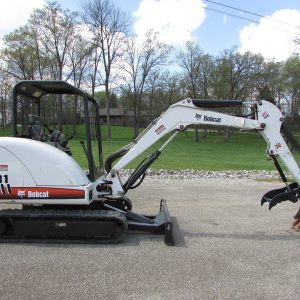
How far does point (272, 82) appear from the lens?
67.3m

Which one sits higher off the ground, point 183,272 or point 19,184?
point 19,184

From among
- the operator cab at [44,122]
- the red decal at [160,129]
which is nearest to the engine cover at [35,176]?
the operator cab at [44,122]

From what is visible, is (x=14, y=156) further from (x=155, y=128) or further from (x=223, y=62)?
(x=223, y=62)

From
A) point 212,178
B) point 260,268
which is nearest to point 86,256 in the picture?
point 260,268

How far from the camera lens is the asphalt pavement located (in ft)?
16.1

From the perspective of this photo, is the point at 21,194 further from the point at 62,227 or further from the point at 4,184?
the point at 62,227

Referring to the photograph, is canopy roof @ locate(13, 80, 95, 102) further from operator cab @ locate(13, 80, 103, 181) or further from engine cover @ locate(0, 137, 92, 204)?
engine cover @ locate(0, 137, 92, 204)

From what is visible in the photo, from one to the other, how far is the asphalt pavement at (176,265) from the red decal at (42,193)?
2.52 ft

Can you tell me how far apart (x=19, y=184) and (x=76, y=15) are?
61.1 metres

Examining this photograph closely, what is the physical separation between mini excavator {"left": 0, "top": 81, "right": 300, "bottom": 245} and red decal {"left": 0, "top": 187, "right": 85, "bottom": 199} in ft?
0.05

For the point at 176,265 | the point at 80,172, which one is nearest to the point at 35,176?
the point at 80,172

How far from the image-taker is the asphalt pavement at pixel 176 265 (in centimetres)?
491

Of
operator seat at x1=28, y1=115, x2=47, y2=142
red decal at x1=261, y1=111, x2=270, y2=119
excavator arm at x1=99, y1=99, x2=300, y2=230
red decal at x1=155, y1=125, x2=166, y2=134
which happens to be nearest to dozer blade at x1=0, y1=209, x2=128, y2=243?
excavator arm at x1=99, y1=99, x2=300, y2=230

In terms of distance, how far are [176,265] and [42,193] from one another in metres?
2.47
